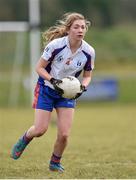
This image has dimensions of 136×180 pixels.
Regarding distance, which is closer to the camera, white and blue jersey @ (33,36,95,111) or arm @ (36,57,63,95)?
arm @ (36,57,63,95)

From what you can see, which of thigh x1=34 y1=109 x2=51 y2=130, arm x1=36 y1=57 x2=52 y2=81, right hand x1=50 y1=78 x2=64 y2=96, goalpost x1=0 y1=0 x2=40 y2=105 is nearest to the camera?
right hand x1=50 y1=78 x2=64 y2=96

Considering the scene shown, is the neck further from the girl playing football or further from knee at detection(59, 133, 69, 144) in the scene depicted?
knee at detection(59, 133, 69, 144)

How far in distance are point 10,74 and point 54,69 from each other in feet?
72.6

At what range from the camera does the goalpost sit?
2517cm

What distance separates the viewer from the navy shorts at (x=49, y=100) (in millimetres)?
8961

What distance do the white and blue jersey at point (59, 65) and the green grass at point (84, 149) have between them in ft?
2.82

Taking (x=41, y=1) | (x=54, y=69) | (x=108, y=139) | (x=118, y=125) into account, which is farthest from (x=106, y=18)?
(x=54, y=69)

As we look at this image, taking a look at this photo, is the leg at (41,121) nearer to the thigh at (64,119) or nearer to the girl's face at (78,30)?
the thigh at (64,119)

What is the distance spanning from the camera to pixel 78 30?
345 inches

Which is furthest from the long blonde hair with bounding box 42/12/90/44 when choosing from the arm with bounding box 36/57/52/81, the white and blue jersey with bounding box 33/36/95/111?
the arm with bounding box 36/57/52/81

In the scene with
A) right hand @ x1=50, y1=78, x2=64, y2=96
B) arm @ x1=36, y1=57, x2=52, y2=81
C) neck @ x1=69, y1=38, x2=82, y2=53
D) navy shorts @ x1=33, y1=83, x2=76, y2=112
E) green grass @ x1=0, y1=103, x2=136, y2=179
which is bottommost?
green grass @ x1=0, y1=103, x2=136, y2=179

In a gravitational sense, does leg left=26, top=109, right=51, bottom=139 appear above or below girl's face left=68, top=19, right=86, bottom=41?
below

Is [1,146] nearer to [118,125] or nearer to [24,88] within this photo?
[118,125]

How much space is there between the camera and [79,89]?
8.77 m
